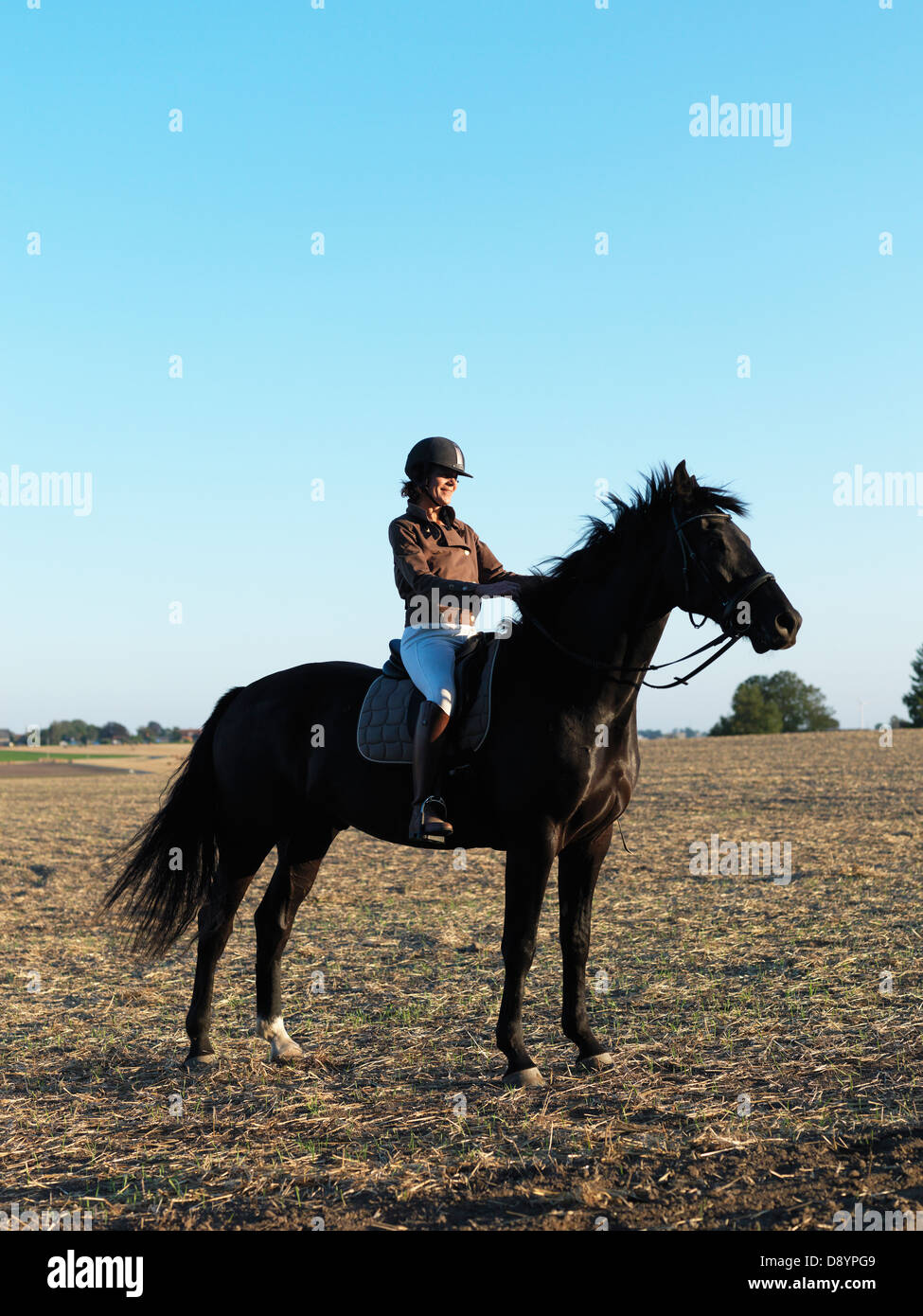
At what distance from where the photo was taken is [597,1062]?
5594mm

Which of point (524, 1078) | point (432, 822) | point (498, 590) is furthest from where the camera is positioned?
point (498, 590)

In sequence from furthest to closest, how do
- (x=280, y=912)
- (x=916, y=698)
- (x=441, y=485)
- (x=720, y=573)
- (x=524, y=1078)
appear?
1. (x=916, y=698)
2. (x=280, y=912)
3. (x=441, y=485)
4. (x=524, y=1078)
5. (x=720, y=573)

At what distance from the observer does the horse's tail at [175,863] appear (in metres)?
6.76

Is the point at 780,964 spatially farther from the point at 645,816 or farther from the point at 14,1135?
the point at 645,816

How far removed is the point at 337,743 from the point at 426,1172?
9.08 feet

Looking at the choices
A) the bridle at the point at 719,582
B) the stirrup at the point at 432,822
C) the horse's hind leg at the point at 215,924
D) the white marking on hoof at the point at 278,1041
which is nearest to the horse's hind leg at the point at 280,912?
the white marking on hoof at the point at 278,1041

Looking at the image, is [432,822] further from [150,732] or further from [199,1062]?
[150,732]

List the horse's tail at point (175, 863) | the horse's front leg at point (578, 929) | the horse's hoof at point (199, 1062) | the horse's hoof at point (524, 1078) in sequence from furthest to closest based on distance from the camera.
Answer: the horse's tail at point (175, 863) → the horse's hoof at point (199, 1062) → the horse's front leg at point (578, 929) → the horse's hoof at point (524, 1078)

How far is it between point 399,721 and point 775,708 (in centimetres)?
9437

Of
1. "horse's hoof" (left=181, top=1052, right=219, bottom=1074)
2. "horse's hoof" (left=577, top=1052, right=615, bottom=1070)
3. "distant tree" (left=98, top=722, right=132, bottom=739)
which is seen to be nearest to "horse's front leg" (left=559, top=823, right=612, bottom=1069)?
"horse's hoof" (left=577, top=1052, right=615, bottom=1070)

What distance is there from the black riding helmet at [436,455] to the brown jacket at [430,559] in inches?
10.3

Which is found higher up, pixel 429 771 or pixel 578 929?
pixel 429 771

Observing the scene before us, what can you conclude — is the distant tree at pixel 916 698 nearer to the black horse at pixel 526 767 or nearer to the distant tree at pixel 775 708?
the distant tree at pixel 775 708

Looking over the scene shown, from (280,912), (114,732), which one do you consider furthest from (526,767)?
(114,732)
